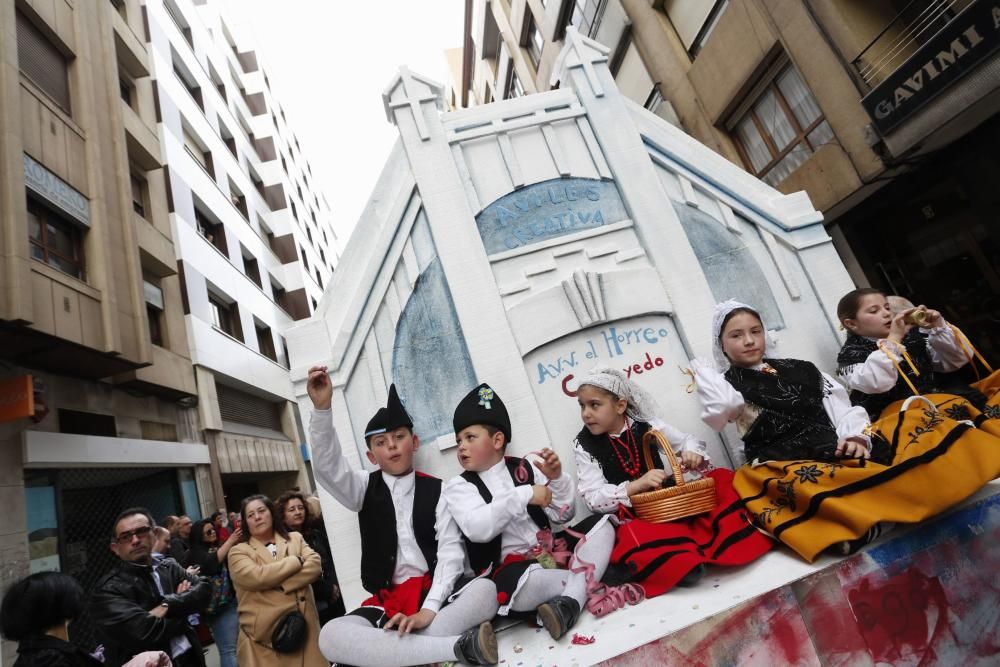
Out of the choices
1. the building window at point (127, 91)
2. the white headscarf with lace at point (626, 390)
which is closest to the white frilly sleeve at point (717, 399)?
the white headscarf with lace at point (626, 390)

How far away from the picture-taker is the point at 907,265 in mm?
7852

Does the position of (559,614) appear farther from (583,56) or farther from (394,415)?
(583,56)

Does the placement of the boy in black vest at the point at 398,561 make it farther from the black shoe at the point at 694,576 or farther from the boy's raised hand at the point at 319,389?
the black shoe at the point at 694,576

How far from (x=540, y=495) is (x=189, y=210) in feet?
41.2

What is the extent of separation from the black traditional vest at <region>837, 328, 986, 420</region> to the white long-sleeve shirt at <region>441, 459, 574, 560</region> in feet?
6.52

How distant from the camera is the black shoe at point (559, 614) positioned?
2.41 m

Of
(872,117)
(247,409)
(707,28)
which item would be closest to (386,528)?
(872,117)

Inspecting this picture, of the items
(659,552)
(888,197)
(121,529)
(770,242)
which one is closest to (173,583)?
(121,529)

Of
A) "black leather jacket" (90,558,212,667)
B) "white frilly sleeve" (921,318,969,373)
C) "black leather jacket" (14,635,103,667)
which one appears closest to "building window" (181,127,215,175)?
"black leather jacket" (90,558,212,667)

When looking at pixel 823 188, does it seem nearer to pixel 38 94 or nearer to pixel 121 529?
pixel 121 529

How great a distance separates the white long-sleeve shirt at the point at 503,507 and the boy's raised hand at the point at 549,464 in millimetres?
69

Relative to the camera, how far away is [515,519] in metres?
2.98

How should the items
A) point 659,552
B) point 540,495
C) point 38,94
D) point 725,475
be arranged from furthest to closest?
1. point 38,94
2. point 725,475
3. point 540,495
4. point 659,552

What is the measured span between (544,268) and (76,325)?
6129 mm
